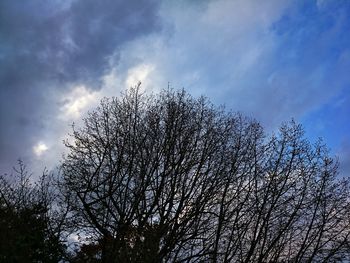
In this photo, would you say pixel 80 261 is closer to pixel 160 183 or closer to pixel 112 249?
pixel 112 249

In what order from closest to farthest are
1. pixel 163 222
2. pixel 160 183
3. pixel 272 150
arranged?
pixel 163 222 < pixel 160 183 < pixel 272 150

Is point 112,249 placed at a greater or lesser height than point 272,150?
lesser

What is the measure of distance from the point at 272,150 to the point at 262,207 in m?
3.25

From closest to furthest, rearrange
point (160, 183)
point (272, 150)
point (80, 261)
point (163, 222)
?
point (80, 261), point (163, 222), point (160, 183), point (272, 150)

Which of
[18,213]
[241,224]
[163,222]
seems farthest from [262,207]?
[18,213]

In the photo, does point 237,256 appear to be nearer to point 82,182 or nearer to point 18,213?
point 82,182

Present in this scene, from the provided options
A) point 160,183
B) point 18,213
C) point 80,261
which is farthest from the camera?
point 160,183

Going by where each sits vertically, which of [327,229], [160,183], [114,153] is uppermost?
[114,153]

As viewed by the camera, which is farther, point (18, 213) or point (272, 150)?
point (272, 150)

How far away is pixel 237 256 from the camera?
749 inches

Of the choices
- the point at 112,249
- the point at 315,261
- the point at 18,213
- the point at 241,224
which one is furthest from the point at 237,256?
the point at 18,213

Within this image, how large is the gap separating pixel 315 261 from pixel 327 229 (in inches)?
59.8

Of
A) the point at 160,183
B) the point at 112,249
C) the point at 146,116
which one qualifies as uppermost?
the point at 146,116

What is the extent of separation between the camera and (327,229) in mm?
19656
